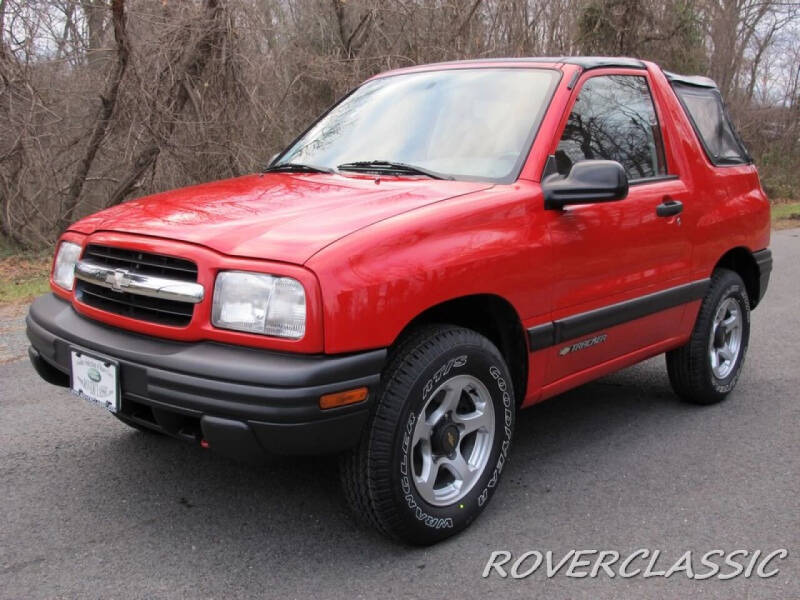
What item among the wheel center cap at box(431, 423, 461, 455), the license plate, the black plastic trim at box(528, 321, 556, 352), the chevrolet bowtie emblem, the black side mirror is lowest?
the wheel center cap at box(431, 423, 461, 455)

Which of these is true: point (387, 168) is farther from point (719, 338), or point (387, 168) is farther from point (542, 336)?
point (719, 338)

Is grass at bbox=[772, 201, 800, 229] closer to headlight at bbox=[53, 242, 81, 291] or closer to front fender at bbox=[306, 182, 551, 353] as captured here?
front fender at bbox=[306, 182, 551, 353]

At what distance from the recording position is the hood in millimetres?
2770

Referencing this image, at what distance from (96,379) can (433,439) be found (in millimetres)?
1252

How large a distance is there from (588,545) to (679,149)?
2243 millimetres

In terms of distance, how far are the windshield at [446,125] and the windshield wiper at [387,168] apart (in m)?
0.01

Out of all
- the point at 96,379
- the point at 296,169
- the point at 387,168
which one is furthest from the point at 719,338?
the point at 96,379

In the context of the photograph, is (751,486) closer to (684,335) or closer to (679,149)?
(684,335)

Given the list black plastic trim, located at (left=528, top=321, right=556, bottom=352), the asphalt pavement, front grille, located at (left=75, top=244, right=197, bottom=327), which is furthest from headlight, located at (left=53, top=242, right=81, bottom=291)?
black plastic trim, located at (left=528, top=321, right=556, bottom=352)

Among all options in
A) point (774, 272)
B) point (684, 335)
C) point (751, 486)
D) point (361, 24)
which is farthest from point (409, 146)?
point (361, 24)

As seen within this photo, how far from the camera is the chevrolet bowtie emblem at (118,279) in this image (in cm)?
294

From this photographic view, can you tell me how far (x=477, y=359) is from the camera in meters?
3.10

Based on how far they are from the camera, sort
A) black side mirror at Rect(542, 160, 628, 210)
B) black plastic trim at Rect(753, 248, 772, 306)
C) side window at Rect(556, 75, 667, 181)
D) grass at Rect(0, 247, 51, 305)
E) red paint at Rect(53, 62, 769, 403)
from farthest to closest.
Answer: grass at Rect(0, 247, 51, 305) → black plastic trim at Rect(753, 248, 772, 306) → side window at Rect(556, 75, 667, 181) → black side mirror at Rect(542, 160, 628, 210) → red paint at Rect(53, 62, 769, 403)

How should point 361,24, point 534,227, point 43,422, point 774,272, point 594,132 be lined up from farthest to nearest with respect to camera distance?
point 361,24, point 774,272, point 43,422, point 594,132, point 534,227
